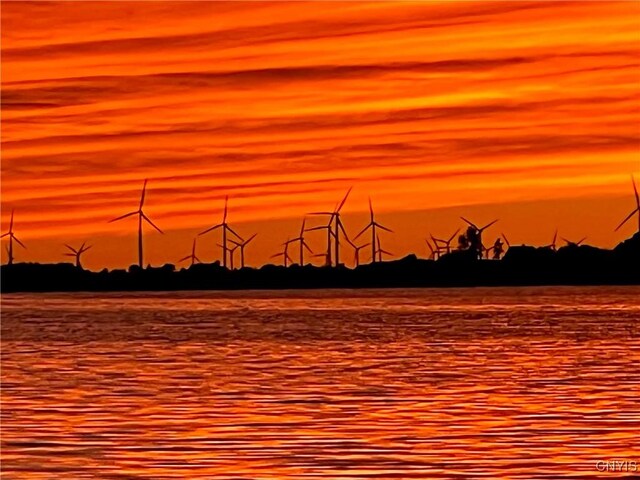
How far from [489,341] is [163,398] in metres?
46.2

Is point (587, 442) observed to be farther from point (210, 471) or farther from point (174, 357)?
point (174, 357)

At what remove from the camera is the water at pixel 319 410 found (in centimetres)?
3195

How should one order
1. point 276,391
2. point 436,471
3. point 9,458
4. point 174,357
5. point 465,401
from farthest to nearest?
point 174,357, point 276,391, point 465,401, point 9,458, point 436,471

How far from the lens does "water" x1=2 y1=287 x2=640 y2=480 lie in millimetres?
31953

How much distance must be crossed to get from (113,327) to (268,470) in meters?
93.7

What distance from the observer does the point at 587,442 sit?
34.8 meters

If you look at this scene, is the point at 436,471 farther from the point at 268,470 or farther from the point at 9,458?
the point at 9,458

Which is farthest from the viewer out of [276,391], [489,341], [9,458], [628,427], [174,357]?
[489,341]

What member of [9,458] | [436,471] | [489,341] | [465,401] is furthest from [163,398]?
[489,341]

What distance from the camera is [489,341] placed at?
91.9 meters

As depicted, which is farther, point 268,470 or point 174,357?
point 174,357

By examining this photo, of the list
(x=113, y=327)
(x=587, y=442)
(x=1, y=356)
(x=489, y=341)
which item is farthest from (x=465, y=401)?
(x=113, y=327)

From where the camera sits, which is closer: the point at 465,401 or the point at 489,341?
the point at 465,401

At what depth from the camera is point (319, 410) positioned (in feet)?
140
